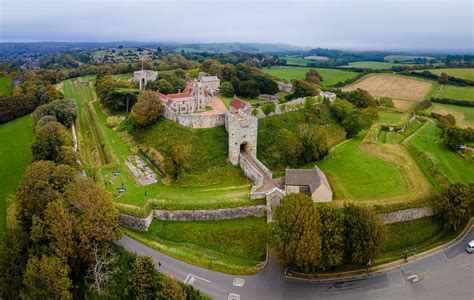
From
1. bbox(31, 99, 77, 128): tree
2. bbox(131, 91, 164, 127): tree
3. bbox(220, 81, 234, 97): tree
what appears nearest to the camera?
bbox(131, 91, 164, 127): tree

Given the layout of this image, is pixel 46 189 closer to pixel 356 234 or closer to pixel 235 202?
pixel 235 202

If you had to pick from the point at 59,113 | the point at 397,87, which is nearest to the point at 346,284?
the point at 59,113

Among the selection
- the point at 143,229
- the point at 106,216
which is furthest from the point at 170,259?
the point at 106,216

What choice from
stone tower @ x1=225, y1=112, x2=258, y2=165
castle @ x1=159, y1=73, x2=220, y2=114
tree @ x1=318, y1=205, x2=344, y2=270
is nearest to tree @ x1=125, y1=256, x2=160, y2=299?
tree @ x1=318, y1=205, x2=344, y2=270

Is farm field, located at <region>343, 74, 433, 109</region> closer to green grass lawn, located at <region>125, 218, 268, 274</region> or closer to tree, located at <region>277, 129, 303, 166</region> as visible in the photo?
tree, located at <region>277, 129, 303, 166</region>

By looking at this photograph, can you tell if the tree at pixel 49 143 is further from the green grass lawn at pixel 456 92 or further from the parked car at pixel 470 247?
the green grass lawn at pixel 456 92

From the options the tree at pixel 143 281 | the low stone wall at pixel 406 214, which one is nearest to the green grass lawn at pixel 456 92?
the low stone wall at pixel 406 214
